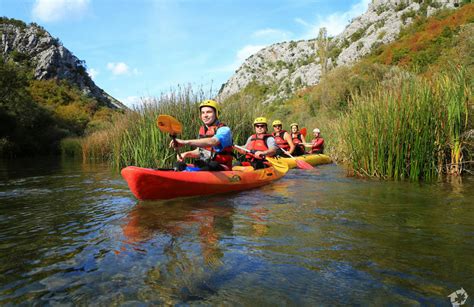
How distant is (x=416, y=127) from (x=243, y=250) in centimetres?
455

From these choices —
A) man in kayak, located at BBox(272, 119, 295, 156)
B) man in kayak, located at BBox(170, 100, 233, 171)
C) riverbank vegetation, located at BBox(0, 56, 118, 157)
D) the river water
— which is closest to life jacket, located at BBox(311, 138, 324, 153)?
man in kayak, located at BBox(272, 119, 295, 156)

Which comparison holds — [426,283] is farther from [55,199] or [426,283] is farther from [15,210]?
[55,199]

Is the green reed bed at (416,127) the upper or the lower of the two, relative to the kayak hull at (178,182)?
upper

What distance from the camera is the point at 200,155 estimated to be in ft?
20.5

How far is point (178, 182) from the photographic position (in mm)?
4984

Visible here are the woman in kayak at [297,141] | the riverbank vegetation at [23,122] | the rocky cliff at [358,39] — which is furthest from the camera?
the rocky cliff at [358,39]

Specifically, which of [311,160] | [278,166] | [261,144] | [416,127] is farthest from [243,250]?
[311,160]

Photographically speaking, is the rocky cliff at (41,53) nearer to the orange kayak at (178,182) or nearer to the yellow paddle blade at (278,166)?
the yellow paddle blade at (278,166)

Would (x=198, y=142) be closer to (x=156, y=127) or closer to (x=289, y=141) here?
(x=156, y=127)

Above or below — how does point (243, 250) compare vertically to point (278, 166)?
below

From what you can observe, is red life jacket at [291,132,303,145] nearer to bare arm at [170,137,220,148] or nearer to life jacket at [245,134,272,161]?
life jacket at [245,134,272,161]

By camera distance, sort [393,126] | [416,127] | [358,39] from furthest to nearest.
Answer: [358,39]
[393,126]
[416,127]

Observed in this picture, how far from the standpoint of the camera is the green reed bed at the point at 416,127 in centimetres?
603

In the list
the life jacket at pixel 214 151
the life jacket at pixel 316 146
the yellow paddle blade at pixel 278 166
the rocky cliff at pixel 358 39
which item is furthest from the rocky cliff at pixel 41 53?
the life jacket at pixel 214 151
